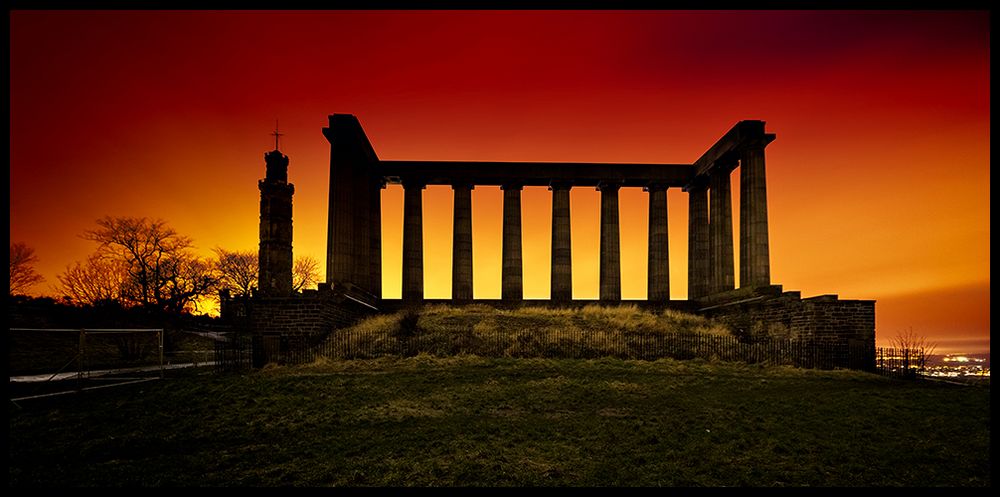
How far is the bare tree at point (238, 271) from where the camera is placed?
225 feet

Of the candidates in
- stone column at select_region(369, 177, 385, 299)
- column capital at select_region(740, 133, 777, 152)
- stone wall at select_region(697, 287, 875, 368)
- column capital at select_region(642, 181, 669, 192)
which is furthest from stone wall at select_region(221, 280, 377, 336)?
column capital at select_region(642, 181, 669, 192)

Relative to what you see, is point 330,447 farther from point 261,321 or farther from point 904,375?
point 904,375

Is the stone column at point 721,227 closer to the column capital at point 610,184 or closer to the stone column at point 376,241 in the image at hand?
the column capital at point 610,184

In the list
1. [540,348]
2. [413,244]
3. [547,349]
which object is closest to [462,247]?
[413,244]

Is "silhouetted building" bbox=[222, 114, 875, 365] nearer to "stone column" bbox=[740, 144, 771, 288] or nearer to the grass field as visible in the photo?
"stone column" bbox=[740, 144, 771, 288]

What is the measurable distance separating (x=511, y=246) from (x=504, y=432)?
102ft

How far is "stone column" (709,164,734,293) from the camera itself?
39625 millimetres

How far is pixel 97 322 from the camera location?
38281mm

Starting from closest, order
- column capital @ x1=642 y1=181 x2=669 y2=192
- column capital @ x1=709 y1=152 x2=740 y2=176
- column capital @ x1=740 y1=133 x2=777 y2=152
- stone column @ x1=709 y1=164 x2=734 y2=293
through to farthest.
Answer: column capital @ x1=740 y1=133 x2=777 y2=152 < column capital @ x1=709 y1=152 x2=740 y2=176 < stone column @ x1=709 y1=164 x2=734 y2=293 < column capital @ x1=642 y1=181 x2=669 y2=192

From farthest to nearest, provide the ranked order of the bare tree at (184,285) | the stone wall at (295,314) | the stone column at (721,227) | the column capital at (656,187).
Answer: the bare tree at (184,285), the column capital at (656,187), the stone column at (721,227), the stone wall at (295,314)

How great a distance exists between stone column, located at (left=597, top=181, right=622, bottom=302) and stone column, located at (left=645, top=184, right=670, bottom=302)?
2549 millimetres

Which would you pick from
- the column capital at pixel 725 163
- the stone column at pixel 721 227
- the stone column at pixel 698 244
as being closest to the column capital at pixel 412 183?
the stone column at pixel 698 244

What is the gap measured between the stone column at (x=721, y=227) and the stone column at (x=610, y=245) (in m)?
6.48

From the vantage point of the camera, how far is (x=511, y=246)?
4212 cm
